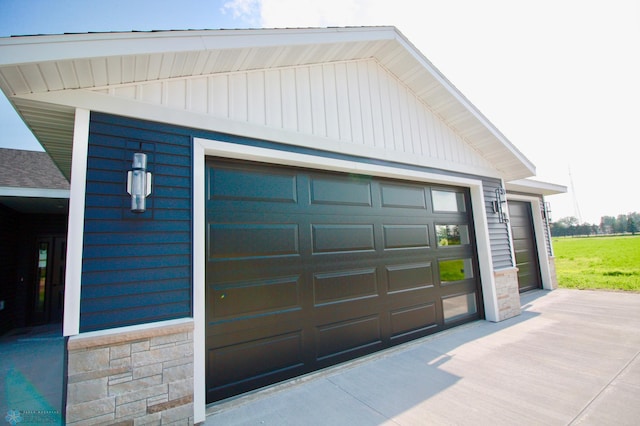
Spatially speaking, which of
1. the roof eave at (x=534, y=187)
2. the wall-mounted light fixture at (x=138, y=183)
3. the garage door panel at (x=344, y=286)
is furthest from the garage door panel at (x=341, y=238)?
the roof eave at (x=534, y=187)

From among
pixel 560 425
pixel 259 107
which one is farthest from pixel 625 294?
pixel 259 107

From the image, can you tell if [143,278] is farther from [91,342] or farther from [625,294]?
[625,294]

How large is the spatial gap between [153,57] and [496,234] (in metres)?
5.72

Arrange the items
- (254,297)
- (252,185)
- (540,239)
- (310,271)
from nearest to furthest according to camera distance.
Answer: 1. (254,297)
2. (252,185)
3. (310,271)
4. (540,239)

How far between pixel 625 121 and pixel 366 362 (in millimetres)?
15368

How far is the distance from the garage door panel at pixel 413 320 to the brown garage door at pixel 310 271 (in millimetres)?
14

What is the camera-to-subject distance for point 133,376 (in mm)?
2062

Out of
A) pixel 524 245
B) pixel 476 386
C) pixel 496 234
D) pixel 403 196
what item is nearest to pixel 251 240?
pixel 403 196

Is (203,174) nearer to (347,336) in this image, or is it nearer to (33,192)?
(347,336)

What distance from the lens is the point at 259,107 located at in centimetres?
297

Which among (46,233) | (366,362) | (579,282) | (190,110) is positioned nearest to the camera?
(190,110)

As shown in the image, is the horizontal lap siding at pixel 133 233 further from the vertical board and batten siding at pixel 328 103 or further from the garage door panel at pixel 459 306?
the garage door panel at pixel 459 306

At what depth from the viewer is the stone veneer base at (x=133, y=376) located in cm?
191

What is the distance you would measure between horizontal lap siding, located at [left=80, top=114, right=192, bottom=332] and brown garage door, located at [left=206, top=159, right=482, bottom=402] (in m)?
0.32
